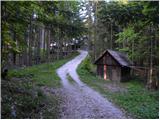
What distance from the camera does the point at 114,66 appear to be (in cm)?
2941

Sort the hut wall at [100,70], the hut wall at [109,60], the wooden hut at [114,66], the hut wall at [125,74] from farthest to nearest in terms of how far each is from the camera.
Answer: the hut wall at [100,70], the hut wall at [109,60], the hut wall at [125,74], the wooden hut at [114,66]

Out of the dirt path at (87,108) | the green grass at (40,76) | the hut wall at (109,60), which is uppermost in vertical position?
the hut wall at (109,60)

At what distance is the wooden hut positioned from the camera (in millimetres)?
28703

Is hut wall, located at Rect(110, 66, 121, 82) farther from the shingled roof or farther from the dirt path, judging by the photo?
the dirt path

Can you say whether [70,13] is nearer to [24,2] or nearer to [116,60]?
[24,2]

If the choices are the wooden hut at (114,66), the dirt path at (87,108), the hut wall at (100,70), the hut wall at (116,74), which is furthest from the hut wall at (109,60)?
the dirt path at (87,108)

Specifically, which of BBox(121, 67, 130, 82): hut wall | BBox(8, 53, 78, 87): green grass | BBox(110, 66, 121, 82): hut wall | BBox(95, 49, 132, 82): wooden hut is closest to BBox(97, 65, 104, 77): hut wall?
BBox(95, 49, 132, 82): wooden hut

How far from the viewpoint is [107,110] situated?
13062 millimetres

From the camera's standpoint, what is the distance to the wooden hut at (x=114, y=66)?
2870 cm

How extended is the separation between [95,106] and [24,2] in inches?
257

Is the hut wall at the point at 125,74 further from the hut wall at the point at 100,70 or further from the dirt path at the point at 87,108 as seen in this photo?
the dirt path at the point at 87,108

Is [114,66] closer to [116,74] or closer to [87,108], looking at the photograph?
[116,74]

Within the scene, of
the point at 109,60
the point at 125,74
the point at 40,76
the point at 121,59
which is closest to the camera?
the point at 40,76

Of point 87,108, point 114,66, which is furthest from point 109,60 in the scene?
point 87,108
